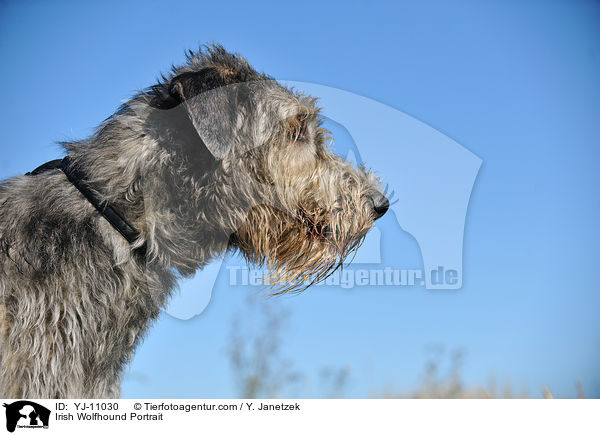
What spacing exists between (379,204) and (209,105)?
62.5 inches

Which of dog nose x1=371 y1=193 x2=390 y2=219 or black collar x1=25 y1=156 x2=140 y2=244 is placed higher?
dog nose x1=371 y1=193 x2=390 y2=219

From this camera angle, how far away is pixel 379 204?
4574 millimetres

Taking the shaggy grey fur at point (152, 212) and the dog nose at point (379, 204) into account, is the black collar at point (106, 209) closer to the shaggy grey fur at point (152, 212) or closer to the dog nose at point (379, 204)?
the shaggy grey fur at point (152, 212)

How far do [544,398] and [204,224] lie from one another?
2718 millimetres

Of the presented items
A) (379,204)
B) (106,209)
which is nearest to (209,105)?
(106,209)

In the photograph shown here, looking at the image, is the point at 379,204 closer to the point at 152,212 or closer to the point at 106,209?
the point at 152,212

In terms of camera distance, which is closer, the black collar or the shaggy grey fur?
the shaggy grey fur

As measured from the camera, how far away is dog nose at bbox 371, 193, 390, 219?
4.57 metres

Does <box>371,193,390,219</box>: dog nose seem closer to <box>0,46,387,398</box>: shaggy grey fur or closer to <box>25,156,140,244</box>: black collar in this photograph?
<box>0,46,387,398</box>: shaggy grey fur

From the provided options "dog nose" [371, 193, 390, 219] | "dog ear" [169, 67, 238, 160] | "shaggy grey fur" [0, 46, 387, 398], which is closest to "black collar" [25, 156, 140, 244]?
"shaggy grey fur" [0, 46, 387, 398]

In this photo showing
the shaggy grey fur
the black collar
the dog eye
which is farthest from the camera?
the dog eye

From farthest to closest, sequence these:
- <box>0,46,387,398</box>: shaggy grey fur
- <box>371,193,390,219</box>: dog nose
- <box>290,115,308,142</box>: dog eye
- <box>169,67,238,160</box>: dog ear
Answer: <box>371,193,390,219</box>: dog nose
<box>290,115,308,142</box>: dog eye
<box>169,67,238,160</box>: dog ear
<box>0,46,387,398</box>: shaggy grey fur

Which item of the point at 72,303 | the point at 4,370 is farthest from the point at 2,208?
the point at 4,370

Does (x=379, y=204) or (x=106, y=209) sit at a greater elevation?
(x=379, y=204)
